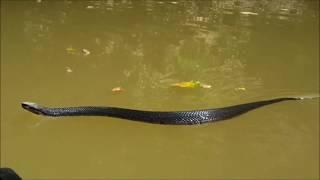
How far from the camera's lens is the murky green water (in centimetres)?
426

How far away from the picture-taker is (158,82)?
5.69 meters

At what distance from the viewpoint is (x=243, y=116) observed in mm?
4992

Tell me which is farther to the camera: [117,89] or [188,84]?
[188,84]

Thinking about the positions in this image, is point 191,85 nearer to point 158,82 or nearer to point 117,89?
point 158,82

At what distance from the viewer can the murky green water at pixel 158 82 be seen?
4.26 metres

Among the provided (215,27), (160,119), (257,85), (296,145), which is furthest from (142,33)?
(296,145)

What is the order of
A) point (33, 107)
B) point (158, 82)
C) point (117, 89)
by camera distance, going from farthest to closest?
point (158, 82), point (117, 89), point (33, 107)

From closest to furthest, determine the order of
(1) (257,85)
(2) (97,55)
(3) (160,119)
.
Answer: (3) (160,119), (1) (257,85), (2) (97,55)

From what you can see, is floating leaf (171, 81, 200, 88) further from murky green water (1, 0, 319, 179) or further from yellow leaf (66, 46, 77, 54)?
yellow leaf (66, 46, 77, 54)

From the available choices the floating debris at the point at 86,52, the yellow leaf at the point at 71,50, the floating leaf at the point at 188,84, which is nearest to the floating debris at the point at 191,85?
the floating leaf at the point at 188,84

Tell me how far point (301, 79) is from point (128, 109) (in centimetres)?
205

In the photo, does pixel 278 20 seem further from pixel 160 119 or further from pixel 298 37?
pixel 160 119

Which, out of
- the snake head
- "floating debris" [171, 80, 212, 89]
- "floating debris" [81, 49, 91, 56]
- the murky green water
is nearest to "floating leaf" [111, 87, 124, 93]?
the murky green water

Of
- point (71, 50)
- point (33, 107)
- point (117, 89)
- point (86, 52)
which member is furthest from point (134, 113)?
point (71, 50)
